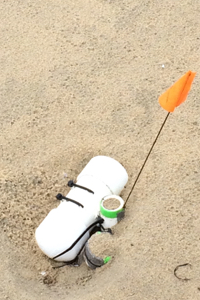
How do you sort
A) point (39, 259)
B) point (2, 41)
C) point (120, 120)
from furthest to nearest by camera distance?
point (2, 41), point (120, 120), point (39, 259)

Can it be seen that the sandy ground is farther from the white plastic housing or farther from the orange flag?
the orange flag

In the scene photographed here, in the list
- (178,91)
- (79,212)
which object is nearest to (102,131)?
(79,212)

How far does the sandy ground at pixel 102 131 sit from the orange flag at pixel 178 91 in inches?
21.5

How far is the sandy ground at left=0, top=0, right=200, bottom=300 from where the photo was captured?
1814 mm

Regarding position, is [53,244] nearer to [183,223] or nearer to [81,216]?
[81,216]

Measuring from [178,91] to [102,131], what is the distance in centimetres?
86

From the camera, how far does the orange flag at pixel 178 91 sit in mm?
1592

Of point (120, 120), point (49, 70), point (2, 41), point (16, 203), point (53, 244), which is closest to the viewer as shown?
point (53, 244)

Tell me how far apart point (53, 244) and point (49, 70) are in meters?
1.34

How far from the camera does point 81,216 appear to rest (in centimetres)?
184

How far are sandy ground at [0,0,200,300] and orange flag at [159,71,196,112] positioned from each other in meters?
0.55

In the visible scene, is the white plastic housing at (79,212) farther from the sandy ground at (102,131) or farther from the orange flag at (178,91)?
the orange flag at (178,91)

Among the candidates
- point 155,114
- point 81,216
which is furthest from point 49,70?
point 81,216

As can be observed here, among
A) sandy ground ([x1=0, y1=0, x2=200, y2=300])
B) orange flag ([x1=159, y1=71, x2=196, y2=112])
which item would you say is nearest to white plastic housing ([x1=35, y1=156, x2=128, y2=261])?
sandy ground ([x1=0, y1=0, x2=200, y2=300])
